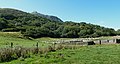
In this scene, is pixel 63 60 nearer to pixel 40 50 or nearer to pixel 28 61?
pixel 28 61

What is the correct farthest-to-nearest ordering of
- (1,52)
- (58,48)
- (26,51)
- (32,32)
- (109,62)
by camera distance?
1. (32,32)
2. (58,48)
3. (26,51)
4. (1,52)
5. (109,62)

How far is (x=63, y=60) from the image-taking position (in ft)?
76.7

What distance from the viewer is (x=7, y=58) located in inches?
1005

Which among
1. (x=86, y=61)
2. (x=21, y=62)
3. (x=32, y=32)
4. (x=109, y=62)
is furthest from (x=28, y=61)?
(x=32, y=32)

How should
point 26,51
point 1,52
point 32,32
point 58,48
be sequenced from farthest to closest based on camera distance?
point 32,32 → point 58,48 → point 26,51 → point 1,52

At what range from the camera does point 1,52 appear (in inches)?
1002

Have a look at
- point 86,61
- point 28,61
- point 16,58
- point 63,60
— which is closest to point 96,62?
point 86,61

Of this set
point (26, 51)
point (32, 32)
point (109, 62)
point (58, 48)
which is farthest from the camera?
point (32, 32)

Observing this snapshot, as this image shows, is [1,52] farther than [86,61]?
Yes

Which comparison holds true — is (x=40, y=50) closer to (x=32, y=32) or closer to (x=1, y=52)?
(x=1, y=52)

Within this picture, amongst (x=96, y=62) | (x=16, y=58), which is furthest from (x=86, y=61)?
(x=16, y=58)

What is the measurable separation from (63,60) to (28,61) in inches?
119

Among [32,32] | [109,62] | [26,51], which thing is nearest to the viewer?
[109,62]

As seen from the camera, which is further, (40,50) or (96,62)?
(40,50)
